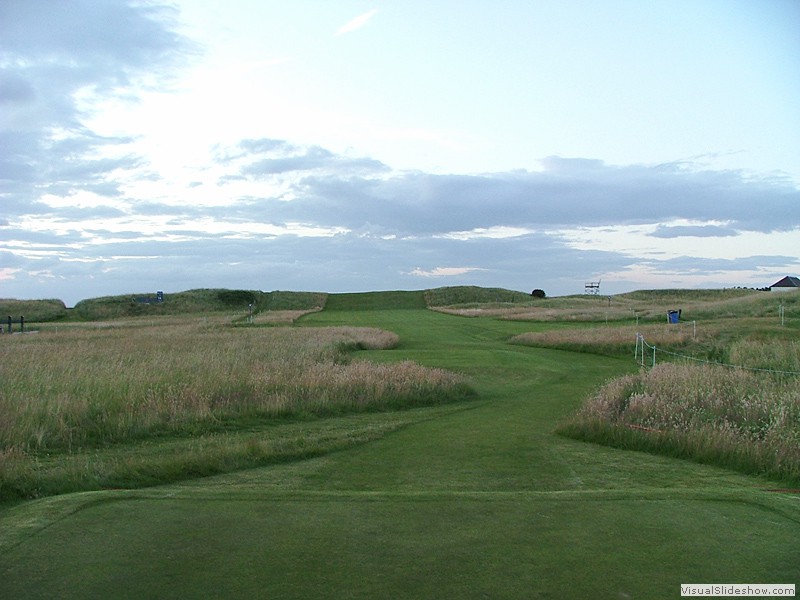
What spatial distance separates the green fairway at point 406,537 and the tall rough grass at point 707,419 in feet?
2.32

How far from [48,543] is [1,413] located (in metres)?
6.64

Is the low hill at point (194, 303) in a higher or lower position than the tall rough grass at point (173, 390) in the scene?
higher

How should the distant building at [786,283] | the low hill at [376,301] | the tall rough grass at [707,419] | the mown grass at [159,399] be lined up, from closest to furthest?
the mown grass at [159,399], the tall rough grass at [707,419], the distant building at [786,283], the low hill at [376,301]

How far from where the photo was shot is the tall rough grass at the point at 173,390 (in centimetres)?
1129

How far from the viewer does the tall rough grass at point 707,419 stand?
954cm

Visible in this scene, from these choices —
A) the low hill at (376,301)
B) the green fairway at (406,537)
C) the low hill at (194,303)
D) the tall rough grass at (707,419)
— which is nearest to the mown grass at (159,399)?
the green fairway at (406,537)

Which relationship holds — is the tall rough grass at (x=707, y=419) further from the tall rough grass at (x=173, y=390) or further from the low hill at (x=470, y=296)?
the low hill at (x=470, y=296)

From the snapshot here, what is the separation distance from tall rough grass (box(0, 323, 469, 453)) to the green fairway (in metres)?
3.67

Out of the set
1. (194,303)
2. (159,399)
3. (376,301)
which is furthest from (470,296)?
(159,399)

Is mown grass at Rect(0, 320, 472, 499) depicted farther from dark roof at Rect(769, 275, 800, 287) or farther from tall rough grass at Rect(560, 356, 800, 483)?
dark roof at Rect(769, 275, 800, 287)

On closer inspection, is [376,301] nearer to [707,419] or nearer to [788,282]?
[788,282]

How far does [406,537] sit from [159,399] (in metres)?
8.57

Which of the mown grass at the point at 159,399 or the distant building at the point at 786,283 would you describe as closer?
the mown grass at the point at 159,399

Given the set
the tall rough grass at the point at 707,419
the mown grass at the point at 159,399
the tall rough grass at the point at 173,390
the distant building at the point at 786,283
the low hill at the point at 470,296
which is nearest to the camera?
the mown grass at the point at 159,399
